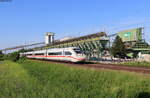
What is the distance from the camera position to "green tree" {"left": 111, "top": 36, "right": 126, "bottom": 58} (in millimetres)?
62931

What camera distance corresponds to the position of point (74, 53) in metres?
32.4

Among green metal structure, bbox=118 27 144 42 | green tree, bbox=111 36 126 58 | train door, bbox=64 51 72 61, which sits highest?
green metal structure, bbox=118 27 144 42

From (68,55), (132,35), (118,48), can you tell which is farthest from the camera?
(118,48)

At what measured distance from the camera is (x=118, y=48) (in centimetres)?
6394

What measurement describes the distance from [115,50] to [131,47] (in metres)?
4.91

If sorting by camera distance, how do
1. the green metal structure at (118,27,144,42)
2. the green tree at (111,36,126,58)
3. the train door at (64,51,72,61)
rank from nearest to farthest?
the train door at (64,51,72,61)
the green metal structure at (118,27,144,42)
the green tree at (111,36,126,58)

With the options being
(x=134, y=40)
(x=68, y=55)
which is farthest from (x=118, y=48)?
(x=68, y=55)

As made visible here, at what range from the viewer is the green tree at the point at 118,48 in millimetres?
62931

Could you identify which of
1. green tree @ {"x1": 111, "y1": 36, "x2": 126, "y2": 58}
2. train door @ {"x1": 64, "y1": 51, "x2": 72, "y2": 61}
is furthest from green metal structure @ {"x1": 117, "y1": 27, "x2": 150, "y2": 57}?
train door @ {"x1": 64, "y1": 51, "x2": 72, "y2": 61}

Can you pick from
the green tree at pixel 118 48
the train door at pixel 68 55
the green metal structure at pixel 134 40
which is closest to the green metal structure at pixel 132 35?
the green metal structure at pixel 134 40

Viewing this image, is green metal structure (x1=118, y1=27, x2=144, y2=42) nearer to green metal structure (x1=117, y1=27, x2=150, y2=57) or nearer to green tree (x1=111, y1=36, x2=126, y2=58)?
green metal structure (x1=117, y1=27, x2=150, y2=57)

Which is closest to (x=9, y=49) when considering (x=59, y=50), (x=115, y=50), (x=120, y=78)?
(x=115, y=50)

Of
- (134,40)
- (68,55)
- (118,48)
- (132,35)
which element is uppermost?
(132,35)

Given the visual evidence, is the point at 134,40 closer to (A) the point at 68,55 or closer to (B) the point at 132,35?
(B) the point at 132,35
